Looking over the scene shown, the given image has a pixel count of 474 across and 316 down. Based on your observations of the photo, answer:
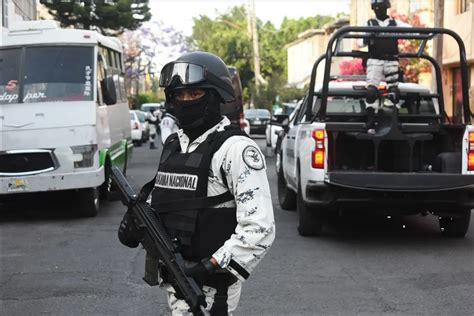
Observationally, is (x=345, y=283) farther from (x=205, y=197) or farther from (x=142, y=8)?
(x=142, y=8)

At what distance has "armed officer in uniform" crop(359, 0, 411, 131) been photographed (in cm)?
848

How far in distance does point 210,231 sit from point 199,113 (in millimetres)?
497

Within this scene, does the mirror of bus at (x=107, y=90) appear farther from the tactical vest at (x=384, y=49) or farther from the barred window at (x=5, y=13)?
the tactical vest at (x=384, y=49)

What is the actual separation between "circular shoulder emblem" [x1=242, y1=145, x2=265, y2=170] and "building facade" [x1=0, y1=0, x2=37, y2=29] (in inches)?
397

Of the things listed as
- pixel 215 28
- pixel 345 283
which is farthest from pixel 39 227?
pixel 215 28

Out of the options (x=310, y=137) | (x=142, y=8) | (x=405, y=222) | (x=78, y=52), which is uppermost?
(x=142, y=8)

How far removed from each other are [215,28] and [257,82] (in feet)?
98.6

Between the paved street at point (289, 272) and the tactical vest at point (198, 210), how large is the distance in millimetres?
2552

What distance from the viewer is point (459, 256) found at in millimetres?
7391

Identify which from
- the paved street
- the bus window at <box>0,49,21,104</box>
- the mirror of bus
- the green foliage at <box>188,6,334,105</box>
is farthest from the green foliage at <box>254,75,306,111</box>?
the paved street

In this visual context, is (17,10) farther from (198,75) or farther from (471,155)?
(198,75)

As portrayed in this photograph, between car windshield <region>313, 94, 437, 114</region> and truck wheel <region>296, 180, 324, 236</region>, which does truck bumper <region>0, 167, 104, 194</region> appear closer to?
truck wheel <region>296, 180, 324, 236</region>

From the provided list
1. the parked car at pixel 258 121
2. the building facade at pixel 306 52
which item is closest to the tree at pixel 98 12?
the parked car at pixel 258 121

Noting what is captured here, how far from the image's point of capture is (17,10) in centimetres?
1345
